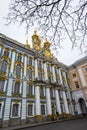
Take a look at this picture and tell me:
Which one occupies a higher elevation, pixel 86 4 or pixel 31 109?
pixel 86 4

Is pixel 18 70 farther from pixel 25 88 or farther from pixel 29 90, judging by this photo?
pixel 29 90

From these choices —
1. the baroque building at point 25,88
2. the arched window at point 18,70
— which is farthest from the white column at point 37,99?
the arched window at point 18,70

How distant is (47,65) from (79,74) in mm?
11544

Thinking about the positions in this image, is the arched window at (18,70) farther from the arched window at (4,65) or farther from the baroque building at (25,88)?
the arched window at (4,65)

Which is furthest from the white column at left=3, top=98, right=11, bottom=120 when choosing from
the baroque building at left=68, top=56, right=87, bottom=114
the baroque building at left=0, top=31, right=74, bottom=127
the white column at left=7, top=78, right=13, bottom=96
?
the baroque building at left=68, top=56, right=87, bottom=114

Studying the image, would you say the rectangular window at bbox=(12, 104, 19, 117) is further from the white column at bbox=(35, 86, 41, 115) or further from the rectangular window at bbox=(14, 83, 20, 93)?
the white column at bbox=(35, 86, 41, 115)

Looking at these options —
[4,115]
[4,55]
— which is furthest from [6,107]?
[4,55]

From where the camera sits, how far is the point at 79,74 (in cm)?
3300

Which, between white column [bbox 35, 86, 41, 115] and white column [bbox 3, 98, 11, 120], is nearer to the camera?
white column [bbox 3, 98, 11, 120]

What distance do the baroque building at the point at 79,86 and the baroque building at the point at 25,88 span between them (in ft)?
12.9

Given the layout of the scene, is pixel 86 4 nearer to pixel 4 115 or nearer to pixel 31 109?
pixel 4 115

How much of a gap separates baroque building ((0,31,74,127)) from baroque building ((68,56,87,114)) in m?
3.95

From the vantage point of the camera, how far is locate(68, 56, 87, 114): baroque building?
99.2 ft

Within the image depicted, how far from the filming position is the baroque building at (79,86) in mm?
30250
